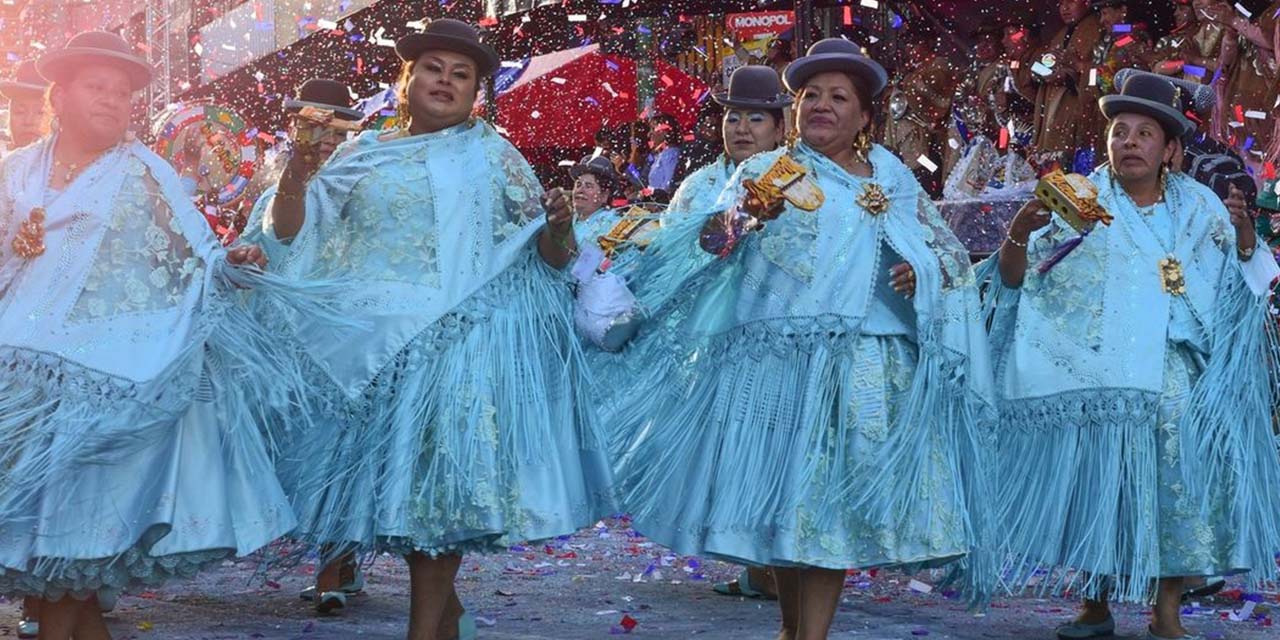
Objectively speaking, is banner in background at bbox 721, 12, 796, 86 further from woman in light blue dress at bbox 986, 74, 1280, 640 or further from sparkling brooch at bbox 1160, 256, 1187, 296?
sparkling brooch at bbox 1160, 256, 1187, 296

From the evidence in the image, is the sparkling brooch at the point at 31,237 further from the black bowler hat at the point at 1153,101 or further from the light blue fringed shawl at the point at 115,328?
the black bowler hat at the point at 1153,101

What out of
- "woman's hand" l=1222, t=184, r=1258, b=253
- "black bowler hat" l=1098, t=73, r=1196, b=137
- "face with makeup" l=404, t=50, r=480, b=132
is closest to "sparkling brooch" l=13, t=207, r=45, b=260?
"face with makeup" l=404, t=50, r=480, b=132

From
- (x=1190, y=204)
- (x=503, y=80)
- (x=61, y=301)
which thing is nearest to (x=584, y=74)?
(x=503, y=80)

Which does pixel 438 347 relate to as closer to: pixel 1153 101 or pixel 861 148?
pixel 861 148

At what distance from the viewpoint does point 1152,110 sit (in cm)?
645

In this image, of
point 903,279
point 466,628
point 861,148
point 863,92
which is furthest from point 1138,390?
point 466,628

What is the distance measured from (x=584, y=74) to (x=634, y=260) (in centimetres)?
1171

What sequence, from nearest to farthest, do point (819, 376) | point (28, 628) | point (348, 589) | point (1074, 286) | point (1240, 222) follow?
point (819, 376), point (28, 628), point (1074, 286), point (1240, 222), point (348, 589)

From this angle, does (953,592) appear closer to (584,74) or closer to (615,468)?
(615,468)

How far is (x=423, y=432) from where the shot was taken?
18.0 ft

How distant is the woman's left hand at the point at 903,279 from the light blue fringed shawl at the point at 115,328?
67.6 inches

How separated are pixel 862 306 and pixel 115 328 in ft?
7.08

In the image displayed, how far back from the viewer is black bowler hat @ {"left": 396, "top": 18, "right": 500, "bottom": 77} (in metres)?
5.73

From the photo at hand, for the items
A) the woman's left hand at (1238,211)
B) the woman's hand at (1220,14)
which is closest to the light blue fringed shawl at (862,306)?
the woman's left hand at (1238,211)
